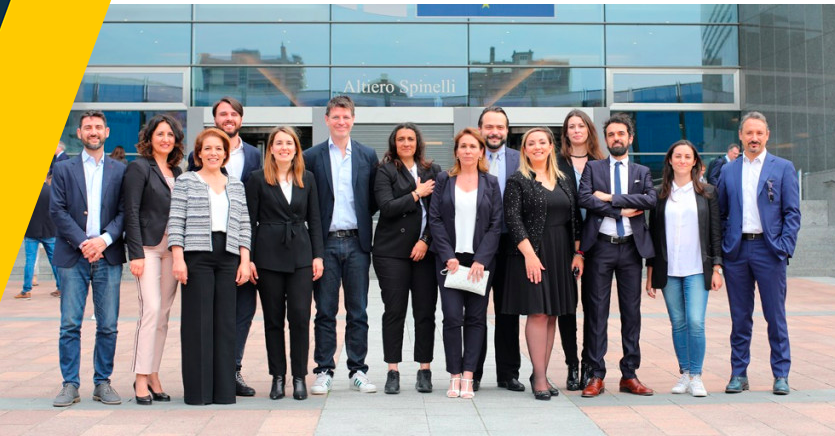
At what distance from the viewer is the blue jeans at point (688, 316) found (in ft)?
20.1

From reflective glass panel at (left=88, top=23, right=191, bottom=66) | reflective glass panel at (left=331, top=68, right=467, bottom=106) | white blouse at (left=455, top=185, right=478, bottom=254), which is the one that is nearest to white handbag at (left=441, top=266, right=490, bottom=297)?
white blouse at (left=455, top=185, right=478, bottom=254)

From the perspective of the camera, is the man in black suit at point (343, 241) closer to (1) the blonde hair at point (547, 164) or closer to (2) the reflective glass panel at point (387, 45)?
(1) the blonde hair at point (547, 164)

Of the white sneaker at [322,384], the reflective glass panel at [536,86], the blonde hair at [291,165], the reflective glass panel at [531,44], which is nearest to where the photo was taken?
the blonde hair at [291,165]

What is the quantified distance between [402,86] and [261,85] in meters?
3.02

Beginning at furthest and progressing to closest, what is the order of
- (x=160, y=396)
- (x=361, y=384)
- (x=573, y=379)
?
(x=573, y=379) → (x=361, y=384) → (x=160, y=396)

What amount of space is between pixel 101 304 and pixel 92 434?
1.15 meters

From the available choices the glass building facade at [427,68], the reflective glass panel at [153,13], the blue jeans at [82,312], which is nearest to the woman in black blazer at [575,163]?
the blue jeans at [82,312]

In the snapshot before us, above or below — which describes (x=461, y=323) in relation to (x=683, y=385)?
above

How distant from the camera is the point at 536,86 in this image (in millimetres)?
19047

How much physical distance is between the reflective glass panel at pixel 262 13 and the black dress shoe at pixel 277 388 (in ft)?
46.2

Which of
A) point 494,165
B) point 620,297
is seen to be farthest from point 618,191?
point 494,165

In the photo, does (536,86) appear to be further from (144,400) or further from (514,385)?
(144,400)

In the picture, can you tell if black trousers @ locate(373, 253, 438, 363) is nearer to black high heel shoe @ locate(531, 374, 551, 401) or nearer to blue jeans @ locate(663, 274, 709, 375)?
black high heel shoe @ locate(531, 374, 551, 401)

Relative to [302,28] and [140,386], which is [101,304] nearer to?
[140,386]
